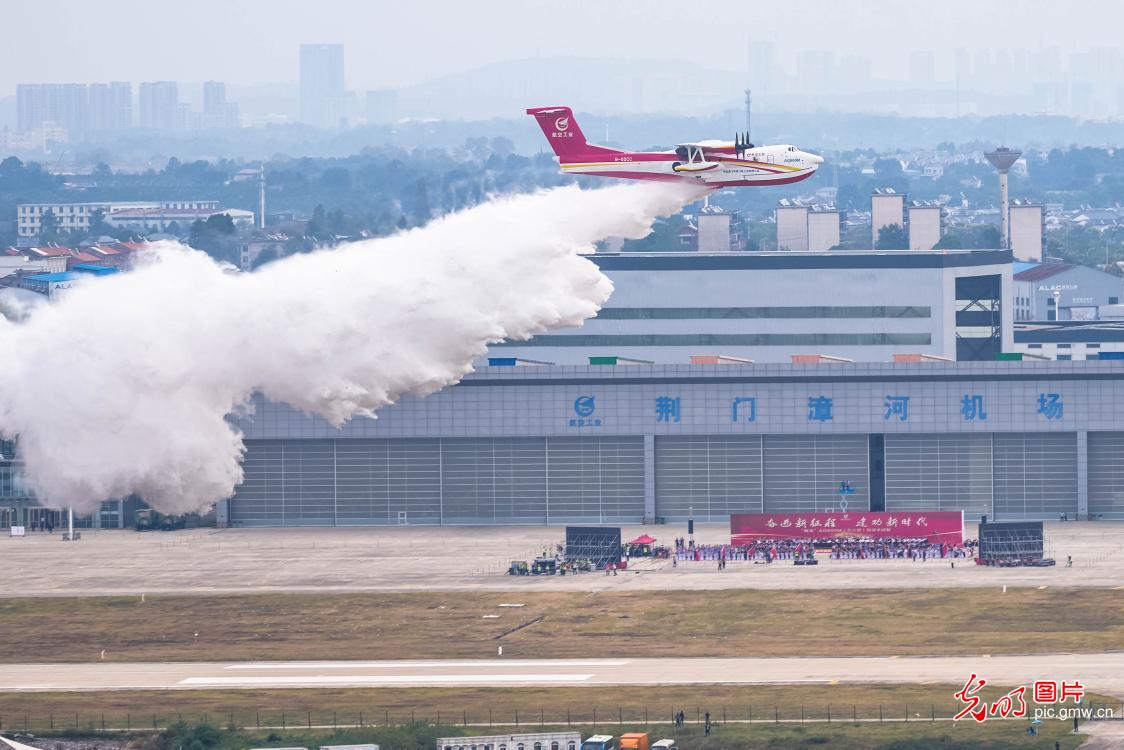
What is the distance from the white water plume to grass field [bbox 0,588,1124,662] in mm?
10834

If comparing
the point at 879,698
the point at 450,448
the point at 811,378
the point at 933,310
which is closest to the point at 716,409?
the point at 811,378

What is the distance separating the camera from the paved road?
94.9 m

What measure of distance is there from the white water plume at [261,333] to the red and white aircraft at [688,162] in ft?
5.08

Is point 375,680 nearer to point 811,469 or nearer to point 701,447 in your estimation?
point 701,447

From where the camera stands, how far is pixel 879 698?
90.8 meters

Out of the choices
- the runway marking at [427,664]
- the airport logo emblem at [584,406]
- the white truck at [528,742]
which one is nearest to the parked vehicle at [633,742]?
the white truck at [528,742]

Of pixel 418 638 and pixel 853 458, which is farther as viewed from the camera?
pixel 853 458

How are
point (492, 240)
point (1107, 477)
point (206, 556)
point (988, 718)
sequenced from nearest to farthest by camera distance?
point (988, 718) < point (492, 240) < point (206, 556) < point (1107, 477)

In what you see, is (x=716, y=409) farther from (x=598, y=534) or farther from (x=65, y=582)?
(x=65, y=582)

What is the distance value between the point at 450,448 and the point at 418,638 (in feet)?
138

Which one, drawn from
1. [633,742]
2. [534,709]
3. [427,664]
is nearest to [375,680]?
[427,664]

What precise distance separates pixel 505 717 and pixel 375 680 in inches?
403

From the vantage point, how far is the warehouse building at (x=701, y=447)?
146 m

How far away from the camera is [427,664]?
101250mm
